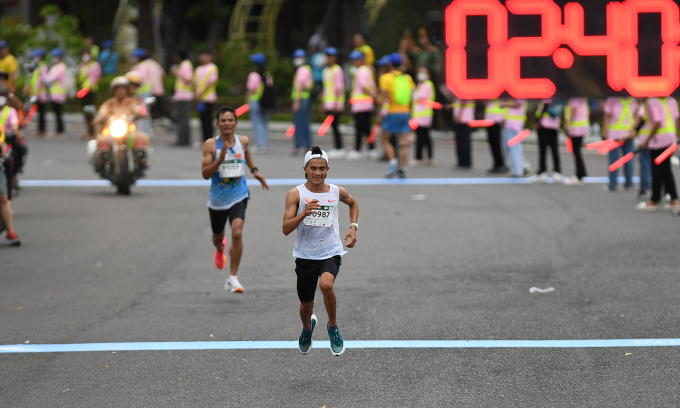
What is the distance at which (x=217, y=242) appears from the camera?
928cm

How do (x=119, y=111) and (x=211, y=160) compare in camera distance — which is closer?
(x=211, y=160)

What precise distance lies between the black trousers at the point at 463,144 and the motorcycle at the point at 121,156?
5879 mm

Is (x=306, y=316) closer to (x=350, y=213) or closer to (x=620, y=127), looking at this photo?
(x=350, y=213)

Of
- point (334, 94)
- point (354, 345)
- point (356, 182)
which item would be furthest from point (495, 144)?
point (354, 345)

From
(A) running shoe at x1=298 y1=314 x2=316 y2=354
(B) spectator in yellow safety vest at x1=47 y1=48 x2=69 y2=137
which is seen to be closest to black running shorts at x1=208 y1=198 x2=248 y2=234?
(A) running shoe at x1=298 y1=314 x2=316 y2=354

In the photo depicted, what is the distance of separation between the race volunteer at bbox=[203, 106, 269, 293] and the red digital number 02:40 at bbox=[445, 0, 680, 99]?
8.02 feet

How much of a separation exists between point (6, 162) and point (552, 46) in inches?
253

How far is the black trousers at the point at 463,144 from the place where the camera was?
18109 mm

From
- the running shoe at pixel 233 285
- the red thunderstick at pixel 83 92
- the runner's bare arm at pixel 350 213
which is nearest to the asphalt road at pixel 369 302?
the running shoe at pixel 233 285

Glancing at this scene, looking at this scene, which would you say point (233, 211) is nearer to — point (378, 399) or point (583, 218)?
point (378, 399)

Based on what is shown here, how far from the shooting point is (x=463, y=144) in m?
A: 18.1

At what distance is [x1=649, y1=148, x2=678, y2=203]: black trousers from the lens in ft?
42.6

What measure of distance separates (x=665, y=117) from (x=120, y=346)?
334 inches

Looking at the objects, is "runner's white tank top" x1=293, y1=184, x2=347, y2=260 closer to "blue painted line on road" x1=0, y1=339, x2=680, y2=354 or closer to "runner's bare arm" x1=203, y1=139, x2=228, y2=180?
"blue painted line on road" x1=0, y1=339, x2=680, y2=354
